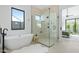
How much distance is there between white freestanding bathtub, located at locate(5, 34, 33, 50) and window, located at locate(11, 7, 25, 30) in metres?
0.20

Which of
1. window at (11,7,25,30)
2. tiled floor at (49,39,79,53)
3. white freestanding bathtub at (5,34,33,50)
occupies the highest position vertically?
window at (11,7,25,30)

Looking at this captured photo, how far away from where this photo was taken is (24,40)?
208cm

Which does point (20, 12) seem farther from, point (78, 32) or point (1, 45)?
point (78, 32)

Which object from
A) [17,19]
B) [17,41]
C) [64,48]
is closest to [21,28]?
[17,19]

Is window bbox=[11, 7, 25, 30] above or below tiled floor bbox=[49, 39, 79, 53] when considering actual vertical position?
above

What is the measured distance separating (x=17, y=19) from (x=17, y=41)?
45 centimetres

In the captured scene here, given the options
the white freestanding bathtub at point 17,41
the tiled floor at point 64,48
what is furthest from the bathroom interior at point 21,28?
the tiled floor at point 64,48

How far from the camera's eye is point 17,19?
1.88 meters

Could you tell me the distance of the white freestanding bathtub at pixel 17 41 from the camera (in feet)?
6.16

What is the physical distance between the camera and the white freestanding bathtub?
1.88 metres

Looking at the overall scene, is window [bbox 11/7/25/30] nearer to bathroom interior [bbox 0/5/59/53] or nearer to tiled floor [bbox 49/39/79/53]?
bathroom interior [bbox 0/5/59/53]

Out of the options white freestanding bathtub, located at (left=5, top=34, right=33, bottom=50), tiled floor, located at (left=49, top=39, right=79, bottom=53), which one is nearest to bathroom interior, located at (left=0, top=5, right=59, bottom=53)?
white freestanding bathtub, located at (left=5, top=34, right=33, bottom=50)

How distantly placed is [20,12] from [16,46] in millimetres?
680
